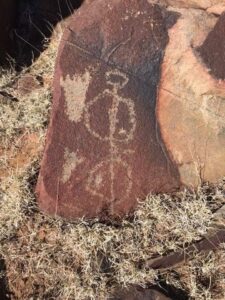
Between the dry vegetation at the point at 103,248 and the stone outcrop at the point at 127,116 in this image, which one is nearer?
the dry vegetation at the point at 103,248

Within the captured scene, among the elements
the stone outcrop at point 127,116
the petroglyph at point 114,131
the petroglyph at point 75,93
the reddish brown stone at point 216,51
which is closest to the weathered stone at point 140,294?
the stone outcrop at point 127,116

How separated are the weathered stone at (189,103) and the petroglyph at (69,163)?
1.50ft

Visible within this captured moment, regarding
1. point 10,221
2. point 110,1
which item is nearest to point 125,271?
point 10,221

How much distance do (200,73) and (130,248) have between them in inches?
37.5

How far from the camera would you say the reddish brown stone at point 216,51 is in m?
3.00

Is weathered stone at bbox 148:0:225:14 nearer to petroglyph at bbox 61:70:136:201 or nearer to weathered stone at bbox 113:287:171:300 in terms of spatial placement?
petroglyph at bbox 61:70:136:201

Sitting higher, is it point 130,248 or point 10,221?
point 10,221

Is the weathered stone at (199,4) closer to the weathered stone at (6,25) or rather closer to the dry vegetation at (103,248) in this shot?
the dry vegetation at (103,248)

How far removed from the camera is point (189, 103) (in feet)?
10.1

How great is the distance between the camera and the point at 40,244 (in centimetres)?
314

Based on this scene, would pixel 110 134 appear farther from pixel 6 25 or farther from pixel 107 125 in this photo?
pixel 6 25

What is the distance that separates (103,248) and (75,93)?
0.81 metres

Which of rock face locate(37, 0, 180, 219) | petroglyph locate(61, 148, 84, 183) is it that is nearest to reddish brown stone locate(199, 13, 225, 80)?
rock face locate(37, 0, 180, 219)

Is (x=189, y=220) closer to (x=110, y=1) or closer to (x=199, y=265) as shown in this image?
(x=199, y=265)
